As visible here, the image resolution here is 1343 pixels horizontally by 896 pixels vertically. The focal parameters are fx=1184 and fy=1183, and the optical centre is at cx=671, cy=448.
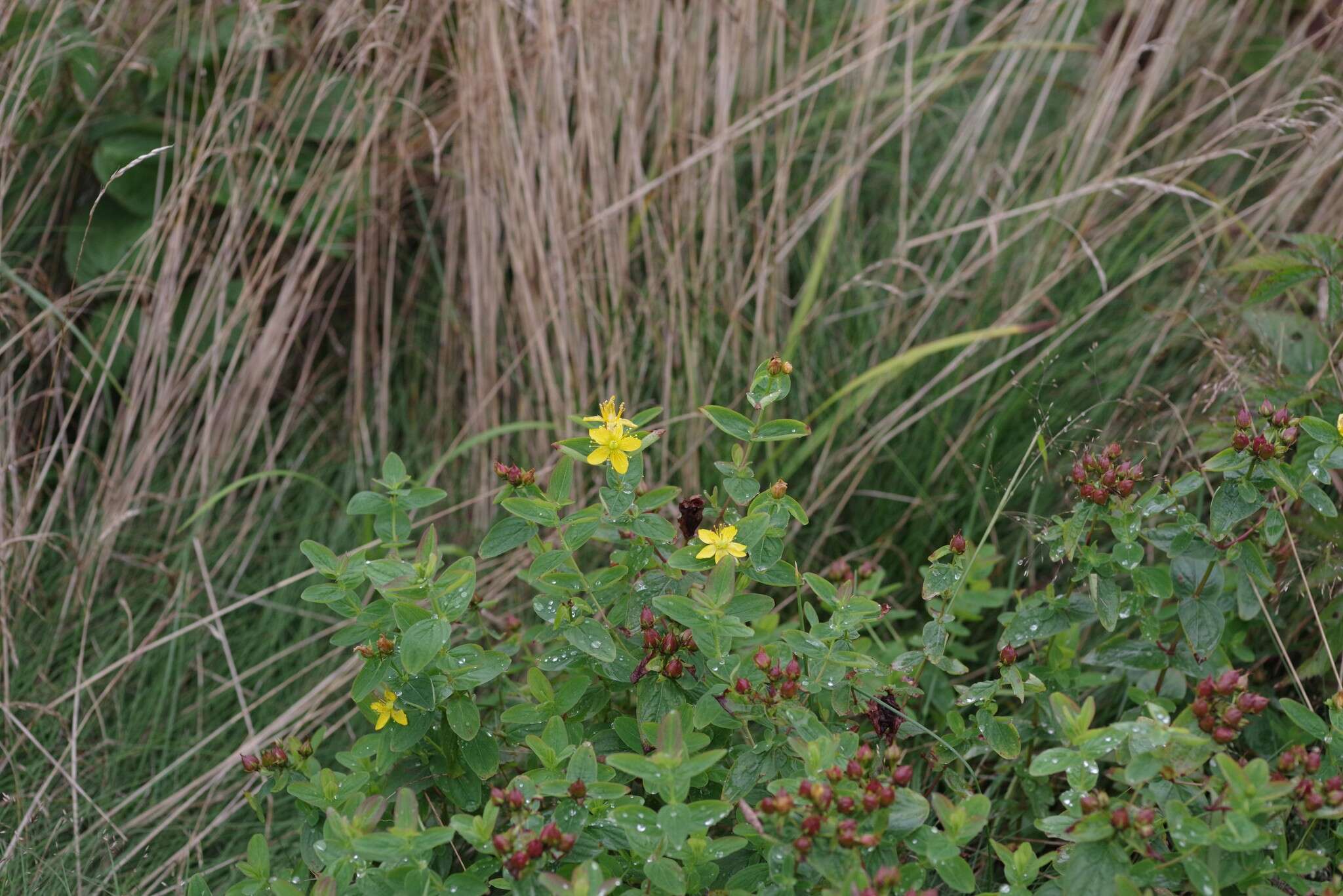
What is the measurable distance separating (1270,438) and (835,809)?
2.34ft

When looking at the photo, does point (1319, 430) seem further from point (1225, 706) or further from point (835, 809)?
point (835, 809)

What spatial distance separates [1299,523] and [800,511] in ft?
2.83

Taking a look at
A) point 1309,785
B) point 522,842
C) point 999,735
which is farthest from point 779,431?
point 1309,785

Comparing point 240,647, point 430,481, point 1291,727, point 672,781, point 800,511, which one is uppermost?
point 800,511

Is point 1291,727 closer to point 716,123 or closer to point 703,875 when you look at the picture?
point 703,875

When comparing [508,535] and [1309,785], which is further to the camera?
[508,535]

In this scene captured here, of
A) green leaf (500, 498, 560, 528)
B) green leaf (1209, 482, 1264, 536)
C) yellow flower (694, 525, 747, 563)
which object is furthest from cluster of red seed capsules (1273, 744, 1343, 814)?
green leaf (500, 498, 560, 528)

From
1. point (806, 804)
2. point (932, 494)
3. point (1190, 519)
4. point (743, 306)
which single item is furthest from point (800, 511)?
point (743, 306)

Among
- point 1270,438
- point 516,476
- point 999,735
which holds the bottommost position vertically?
point 999,735

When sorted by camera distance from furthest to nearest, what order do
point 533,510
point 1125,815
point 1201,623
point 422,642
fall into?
point 1201,623 → point 533,510 → point 422,642 → point 1125,815

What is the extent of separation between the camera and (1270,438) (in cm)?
144

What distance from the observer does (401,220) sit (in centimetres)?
292

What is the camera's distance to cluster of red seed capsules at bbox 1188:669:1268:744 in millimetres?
1282

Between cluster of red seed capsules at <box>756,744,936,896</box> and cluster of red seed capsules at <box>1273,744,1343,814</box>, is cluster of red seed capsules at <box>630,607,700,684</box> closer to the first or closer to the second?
cluster of red seed capsules at <box>756,744,936,896</box>
